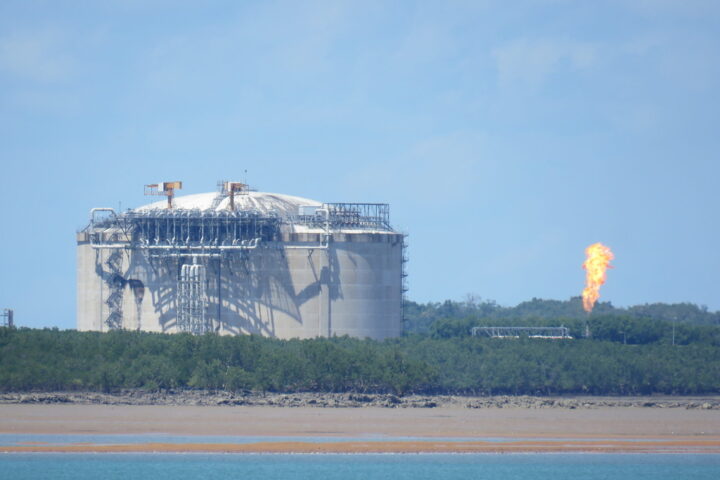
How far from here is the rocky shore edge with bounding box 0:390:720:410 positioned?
2793 inches

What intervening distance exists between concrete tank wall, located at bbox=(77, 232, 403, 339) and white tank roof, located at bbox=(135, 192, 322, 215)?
3609mm

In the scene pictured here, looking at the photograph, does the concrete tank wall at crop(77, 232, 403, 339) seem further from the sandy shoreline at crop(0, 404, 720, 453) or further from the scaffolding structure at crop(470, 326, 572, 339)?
the scaffolding structure at crop(470, 326, 572, 339)

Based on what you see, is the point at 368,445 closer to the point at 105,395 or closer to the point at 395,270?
the point at 105,395

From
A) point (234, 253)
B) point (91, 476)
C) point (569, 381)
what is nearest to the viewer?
point (91, 476)

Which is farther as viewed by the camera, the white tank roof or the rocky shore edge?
the white tank roof

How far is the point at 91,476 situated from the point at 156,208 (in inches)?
1687

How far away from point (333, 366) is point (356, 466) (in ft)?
71.2

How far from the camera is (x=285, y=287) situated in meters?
89.8

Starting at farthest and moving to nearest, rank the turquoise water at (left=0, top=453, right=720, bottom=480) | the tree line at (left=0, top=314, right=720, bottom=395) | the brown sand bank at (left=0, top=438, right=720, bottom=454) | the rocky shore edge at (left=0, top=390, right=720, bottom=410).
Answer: the tree line at (left=0, top=314, right=720, bottom=395)
the rocky shore edge at (left=0, top=390, right=720, bottom=410)
the brown sand bank at (left=0, top=438, right=720, bottom=454)
the turquoise water at (left=0, top=453, right=720, bottom=480)

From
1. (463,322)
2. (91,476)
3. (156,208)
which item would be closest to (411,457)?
(91,476)

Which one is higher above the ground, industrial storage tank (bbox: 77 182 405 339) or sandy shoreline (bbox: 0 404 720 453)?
industrial storage tank (bbox: 77 182 405 339)

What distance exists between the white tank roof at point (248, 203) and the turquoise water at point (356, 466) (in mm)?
37720

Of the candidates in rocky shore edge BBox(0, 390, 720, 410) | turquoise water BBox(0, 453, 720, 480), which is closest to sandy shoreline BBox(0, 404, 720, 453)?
turquoise water BBox(0, 453, 720, 480)

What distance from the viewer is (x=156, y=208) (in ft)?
306
